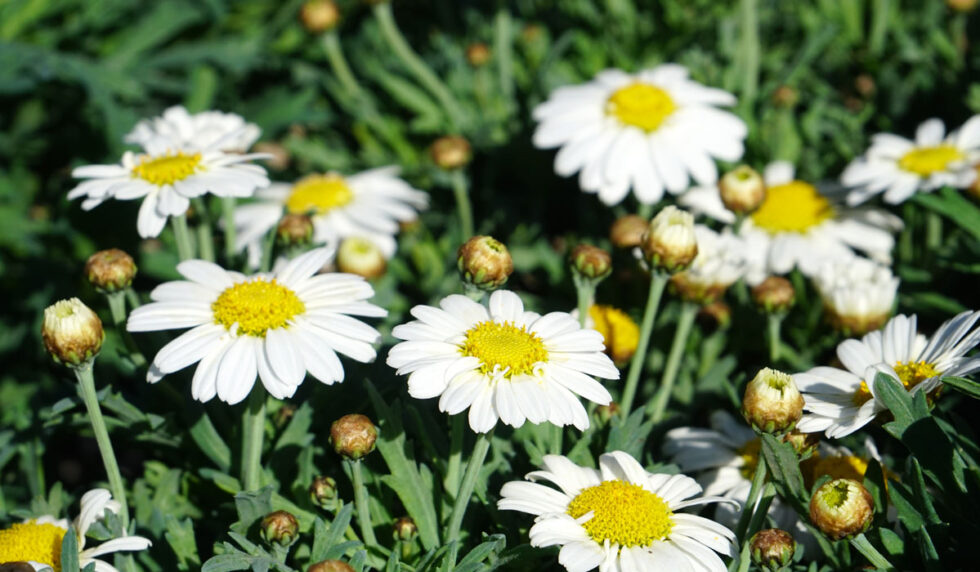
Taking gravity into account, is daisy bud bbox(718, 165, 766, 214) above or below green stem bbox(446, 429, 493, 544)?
above

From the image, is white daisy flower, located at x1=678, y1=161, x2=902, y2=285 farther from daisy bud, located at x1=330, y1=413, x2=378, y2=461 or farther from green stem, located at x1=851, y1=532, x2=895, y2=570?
daisy bud, located at x1=330, y1=413, x2=378, y2=461

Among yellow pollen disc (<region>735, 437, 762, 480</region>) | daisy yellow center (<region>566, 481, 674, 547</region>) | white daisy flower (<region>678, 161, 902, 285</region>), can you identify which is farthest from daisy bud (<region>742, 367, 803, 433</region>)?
white daisy flower (<region>678, 161, 902, 285</region>)

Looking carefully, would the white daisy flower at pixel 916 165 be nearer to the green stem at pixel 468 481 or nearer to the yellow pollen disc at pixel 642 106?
the yellow pollen disc at pixel 642 106

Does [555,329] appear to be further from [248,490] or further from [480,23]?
[480,23]

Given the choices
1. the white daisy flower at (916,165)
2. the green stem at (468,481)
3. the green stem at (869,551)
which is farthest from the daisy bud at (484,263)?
the white daisy flower at (916,165)

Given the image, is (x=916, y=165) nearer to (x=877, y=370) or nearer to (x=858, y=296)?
(x=858, y=296)

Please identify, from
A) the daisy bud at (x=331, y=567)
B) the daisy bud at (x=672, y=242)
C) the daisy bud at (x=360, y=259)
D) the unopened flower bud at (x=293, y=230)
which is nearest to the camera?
the daisy bud at (x=331, y=567)

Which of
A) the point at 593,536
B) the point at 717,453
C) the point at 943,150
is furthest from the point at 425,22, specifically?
the point at 593,536
